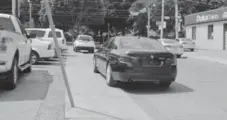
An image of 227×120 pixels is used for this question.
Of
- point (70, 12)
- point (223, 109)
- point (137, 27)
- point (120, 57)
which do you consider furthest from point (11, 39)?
point (137, 27)

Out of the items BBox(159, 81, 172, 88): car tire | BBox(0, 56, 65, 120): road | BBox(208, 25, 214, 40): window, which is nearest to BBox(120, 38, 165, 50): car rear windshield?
BBox(159, 81, 172, 88): car tire

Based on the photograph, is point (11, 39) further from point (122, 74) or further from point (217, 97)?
point (217, 97)

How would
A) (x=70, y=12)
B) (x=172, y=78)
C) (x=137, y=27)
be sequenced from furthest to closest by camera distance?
(x=137, y=27)
(x=70, y=12)
(x=172, y=78)

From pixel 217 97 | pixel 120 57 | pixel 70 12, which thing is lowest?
pixel 217 97

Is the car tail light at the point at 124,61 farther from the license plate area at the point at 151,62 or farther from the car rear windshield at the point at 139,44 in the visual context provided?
the car rear windshield at the point at 139,44

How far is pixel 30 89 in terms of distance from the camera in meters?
9.17

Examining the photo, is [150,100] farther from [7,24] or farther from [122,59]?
[7,24]

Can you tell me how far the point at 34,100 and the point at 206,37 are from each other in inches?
1302

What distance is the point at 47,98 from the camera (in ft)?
26.4

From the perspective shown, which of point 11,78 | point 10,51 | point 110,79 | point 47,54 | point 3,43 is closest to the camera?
point 3,43

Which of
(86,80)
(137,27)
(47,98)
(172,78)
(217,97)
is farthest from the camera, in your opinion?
(137,27)

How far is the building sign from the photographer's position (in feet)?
114

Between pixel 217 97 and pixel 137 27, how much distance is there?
5481cm

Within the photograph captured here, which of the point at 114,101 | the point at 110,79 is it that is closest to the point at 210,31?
the point at 110,79
